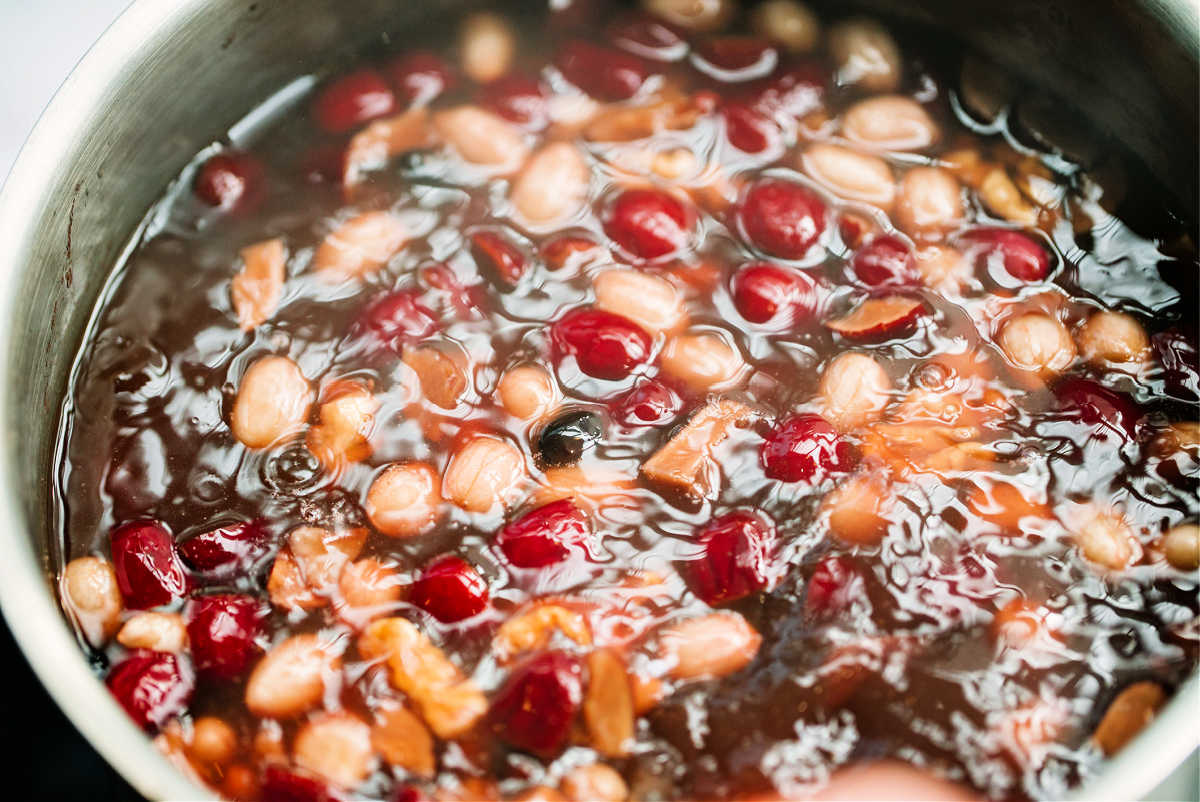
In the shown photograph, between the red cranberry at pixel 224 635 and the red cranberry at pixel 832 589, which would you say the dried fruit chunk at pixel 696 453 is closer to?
the red cranberry at pixel 832 589

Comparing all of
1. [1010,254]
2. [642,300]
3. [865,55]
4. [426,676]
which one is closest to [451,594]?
[426,676]

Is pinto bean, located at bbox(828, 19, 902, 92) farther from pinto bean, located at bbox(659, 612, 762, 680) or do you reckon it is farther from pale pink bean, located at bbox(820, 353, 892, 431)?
pinto bean, located at bbox(659, 612, 762, 680)

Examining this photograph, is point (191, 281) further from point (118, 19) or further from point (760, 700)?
point (760, 700)

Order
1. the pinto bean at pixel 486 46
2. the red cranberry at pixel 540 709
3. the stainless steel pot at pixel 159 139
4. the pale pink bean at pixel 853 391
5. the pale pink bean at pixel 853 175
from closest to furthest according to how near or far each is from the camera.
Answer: the stainless steel pot at pixel 159 139, the red cranberry at pixel 540 709, the pale pink bean at pixel 853 391, the pale pink bean at pixel 853 175, the pinto bean at pixel 486 46

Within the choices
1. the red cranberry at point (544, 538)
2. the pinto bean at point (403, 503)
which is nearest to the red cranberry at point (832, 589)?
the red cranberry at point (544, 538)

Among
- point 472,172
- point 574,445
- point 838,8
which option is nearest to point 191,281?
point 472,172
